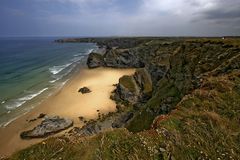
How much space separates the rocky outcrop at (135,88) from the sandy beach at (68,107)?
8.13 feet

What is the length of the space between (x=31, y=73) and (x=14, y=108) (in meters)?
35.0

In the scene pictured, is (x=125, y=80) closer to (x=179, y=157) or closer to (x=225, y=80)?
(x=225, y=80)

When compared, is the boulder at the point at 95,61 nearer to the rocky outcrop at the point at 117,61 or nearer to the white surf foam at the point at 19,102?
the rocky outcrop at the point at 117,61

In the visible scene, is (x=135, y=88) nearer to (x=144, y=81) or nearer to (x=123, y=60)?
(x=144, y=81)

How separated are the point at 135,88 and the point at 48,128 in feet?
58.1

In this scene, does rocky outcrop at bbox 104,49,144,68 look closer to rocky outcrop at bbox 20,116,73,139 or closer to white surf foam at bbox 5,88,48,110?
white surf foam at bbox 5,88,48,110

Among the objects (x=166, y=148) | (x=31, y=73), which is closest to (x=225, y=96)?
(x=166, y=148)

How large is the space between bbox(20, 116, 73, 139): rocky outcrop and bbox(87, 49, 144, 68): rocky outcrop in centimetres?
5262

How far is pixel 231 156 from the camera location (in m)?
8.99

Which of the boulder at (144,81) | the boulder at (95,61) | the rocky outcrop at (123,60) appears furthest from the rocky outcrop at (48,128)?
the rocky outcrop at (123,60)

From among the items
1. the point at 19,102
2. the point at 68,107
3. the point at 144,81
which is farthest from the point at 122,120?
the point at 19,102

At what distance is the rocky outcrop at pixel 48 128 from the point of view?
32969 millimetres

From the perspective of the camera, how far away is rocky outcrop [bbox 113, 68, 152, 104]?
43.1m

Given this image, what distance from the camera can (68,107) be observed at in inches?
1747
